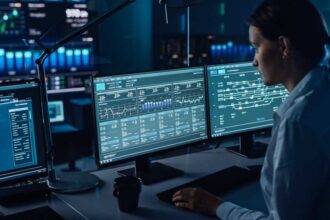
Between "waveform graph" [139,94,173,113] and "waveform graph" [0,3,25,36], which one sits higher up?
"waveform graph" [0,3,25,36]

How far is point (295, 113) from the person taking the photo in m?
1.19

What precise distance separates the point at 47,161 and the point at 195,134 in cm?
62

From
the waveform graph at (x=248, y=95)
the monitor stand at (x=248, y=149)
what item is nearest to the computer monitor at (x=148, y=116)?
the waveform graph at (x=248, y=95)

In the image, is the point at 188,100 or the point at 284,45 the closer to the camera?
the point at 284,45

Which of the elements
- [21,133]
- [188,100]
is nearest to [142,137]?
[188,100]

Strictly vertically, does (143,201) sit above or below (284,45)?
below

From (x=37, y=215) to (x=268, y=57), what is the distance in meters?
0.83

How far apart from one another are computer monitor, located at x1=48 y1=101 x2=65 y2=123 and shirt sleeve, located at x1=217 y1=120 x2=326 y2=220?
3.36 meters

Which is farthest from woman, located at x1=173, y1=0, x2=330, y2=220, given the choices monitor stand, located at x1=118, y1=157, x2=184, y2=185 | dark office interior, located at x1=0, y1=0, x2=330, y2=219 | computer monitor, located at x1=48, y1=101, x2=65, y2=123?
computer monitor, located at x1=48, y1=101, x2=65, y2=123

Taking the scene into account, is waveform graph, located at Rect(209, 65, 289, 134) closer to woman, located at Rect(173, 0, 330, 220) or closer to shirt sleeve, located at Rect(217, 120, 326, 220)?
woman, located at Rect(173, 0, 330, 220)

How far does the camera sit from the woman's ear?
1.29 m

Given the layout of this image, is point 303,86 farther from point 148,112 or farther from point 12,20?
point 12,20

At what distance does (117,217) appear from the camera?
4.90 ft

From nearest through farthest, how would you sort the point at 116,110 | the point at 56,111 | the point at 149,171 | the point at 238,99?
the point at 116,110
the point at 149,171
the point at 238,99
the point at 56,111
